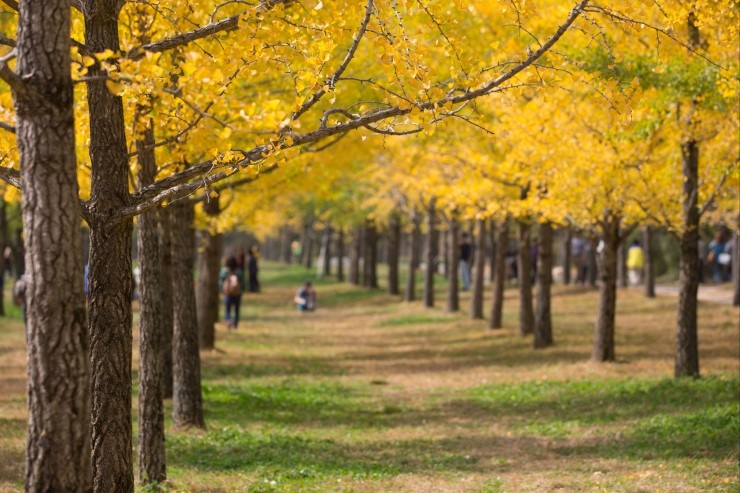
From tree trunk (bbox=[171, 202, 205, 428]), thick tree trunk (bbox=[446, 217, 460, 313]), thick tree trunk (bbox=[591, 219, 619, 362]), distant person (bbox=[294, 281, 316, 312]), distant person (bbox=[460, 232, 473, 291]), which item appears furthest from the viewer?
distant person (bbox=[460, 232, 473, 291])

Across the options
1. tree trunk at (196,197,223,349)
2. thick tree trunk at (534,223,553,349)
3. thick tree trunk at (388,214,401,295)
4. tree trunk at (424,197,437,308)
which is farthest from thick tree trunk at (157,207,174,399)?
thick tree trunk at (388,214,401,295)

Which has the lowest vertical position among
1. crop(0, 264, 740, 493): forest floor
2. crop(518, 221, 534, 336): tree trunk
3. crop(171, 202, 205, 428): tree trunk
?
crop(0, 264, 740, 493): forest floor

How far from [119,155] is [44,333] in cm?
213

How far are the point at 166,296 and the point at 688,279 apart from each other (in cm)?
741

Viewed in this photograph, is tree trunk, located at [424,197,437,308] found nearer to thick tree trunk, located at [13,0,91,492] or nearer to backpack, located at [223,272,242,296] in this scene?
backpack, located at [223,272,242,296]

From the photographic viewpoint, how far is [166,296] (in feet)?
45.8

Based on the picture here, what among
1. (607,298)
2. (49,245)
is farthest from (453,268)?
(49,245)

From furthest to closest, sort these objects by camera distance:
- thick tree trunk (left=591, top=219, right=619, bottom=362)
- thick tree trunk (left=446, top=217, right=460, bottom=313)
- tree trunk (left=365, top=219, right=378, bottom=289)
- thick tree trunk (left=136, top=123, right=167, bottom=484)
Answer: tree trunk (left=365, top=219, right=378, bottom=289) < thick tree trunk (left=446, top=217, right=460, bottom=313) < thick tree trunk (left=591, top=219, right=619, bottom=362) < thick tree trunk (left=136, top=123, right=167, bottom=484)

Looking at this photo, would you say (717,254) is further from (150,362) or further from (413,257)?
(150,362)

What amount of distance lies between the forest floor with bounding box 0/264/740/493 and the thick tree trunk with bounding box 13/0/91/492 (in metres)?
3.88

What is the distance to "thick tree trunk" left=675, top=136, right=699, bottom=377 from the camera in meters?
14.2

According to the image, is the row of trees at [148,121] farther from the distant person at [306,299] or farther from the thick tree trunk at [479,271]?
the distant person at [306,299]

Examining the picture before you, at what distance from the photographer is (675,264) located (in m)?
42.4

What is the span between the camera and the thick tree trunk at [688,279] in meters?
14.2
